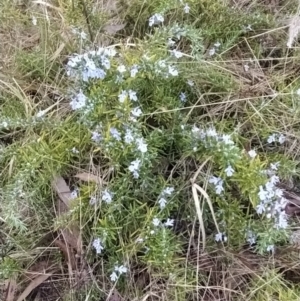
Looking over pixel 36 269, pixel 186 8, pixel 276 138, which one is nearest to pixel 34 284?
pixel 36 269

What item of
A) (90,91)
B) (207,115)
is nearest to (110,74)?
(90,91)

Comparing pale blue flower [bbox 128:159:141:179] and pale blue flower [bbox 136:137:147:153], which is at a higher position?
pale blue flower [bbox 136:137:147:153]

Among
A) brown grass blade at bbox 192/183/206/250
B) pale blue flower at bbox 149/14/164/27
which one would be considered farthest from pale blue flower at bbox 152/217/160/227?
pale blue flower at bbox 149/14/164/27

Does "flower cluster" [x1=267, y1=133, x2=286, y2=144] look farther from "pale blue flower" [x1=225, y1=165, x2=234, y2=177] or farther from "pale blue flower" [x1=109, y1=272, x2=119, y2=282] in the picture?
"pale blue flower" [x1=109, y1=272, x2=119, y2=282]

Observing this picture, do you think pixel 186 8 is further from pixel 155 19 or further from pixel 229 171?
pixel 229 171

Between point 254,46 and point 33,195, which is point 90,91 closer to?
point 33,195

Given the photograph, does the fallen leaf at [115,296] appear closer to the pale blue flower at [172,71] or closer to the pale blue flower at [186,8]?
the pale blue flower at [172,71]

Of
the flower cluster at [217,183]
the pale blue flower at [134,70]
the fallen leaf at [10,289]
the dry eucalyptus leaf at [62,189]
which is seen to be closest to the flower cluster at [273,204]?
the flower cluster at [217,183]

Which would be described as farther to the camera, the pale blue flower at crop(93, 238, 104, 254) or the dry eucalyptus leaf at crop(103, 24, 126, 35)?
the dry eucalyptus leaf at crop(103, 24, 126, 35)

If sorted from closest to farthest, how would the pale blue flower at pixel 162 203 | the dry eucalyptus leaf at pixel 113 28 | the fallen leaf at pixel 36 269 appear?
the pale blue flower at pixel 162 203 → the fallen leaf at pixel 36 269 → the dry eucalyptus leaf at pixel 113 28
